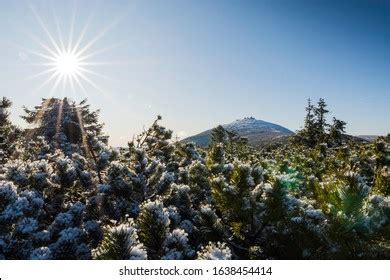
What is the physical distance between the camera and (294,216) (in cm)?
409

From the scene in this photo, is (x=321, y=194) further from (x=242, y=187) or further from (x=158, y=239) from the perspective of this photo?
(x=158, y=239)

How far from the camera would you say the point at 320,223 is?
3.91m

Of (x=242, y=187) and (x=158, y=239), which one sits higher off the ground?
(x=242, y=187)

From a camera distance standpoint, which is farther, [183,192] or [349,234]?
[183,192]

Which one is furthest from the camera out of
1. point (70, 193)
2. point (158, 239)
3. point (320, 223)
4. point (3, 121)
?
point (3, 121)

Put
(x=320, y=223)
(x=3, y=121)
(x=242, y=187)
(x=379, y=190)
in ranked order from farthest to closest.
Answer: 1. (x=3, y=121)
2. (x=242, y=187)
3. (x=379, y=190)
4. (x=320, y=223)

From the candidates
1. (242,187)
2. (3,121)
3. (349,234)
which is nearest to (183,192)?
(242,187)

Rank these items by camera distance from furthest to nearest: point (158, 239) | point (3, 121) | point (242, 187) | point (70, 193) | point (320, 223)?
point (3, 121)
point (70, 193)
point (242, 187)
point (320, 223)
point (158, 239)

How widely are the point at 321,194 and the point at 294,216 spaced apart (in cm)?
39

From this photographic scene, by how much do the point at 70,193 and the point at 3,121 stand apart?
56.4 feet

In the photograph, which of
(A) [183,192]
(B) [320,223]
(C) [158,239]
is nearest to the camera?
(C) [158,239]

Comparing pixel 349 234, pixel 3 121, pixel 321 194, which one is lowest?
pixel 349 234
